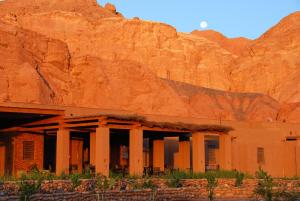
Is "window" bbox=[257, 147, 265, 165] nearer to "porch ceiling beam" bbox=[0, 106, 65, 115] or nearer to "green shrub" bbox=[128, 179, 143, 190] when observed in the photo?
"porch ceiling beam" bbox=[0, 106, 65, 115]

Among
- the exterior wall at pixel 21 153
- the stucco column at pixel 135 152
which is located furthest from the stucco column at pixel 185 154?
the exterior wall at pixel 21 153

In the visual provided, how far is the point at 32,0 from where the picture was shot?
323ft

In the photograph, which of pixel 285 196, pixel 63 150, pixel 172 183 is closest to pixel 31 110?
pixel 63 150

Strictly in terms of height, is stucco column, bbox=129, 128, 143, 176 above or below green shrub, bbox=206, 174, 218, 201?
above

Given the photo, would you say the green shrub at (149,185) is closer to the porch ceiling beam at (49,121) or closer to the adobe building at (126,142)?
the adobe building at (126,142)

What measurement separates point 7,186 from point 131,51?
66878 mm

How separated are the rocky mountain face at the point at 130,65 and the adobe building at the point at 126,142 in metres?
14.9

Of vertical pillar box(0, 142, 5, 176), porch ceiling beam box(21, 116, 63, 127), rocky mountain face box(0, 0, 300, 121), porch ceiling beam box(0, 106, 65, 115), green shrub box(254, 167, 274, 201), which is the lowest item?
green shrub box(254, 167, 274, 201)

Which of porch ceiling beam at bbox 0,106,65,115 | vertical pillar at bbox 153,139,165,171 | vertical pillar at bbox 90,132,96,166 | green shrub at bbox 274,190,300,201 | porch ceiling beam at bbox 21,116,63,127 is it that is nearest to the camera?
green shrub at bbox 274,190,300,201

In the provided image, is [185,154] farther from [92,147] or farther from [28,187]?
[28,187]

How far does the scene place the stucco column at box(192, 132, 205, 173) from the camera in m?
24.2

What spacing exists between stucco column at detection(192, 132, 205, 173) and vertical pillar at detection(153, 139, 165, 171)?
273 centimetres

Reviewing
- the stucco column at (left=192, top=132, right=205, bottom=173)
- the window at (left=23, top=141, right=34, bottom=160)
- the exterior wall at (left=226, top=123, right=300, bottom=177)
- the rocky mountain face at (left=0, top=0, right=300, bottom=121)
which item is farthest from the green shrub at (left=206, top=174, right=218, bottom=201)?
the rocky mountain face at (left=0, top=0, right=300, bottom=121)

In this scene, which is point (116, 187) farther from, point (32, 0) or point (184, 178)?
point (32, 0)
